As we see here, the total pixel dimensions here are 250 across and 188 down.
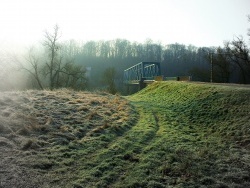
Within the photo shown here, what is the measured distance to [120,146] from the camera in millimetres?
10867

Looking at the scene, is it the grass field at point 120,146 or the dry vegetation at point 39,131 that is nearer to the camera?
the dry vegetation at point 39,131

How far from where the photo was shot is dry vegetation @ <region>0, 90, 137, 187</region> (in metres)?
7.74

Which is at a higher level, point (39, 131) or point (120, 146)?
point (39, 131)

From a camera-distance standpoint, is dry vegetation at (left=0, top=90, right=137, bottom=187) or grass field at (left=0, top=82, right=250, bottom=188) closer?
dry vegetation at (left=0, top=90, right=137, bottom=187)

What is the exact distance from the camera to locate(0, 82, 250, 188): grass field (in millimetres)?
7969

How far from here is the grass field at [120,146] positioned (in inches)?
314

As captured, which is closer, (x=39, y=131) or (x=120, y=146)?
(x=120, y=146)

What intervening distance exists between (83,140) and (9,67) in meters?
36.4

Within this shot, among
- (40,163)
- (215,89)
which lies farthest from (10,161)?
(215,89)

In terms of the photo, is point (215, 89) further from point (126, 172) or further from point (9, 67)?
point (9, 67)

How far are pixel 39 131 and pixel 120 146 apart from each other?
3670mm

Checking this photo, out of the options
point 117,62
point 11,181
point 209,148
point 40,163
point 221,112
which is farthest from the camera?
point 117,62

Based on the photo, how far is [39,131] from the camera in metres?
11.5

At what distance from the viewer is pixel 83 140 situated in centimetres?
1129
